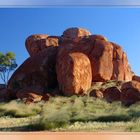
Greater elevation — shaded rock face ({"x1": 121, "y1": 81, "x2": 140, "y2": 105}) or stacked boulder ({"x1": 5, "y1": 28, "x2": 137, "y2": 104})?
stacked boulder ({"x1": 5, "y1": 28, "x2": 137, "y2": 104})

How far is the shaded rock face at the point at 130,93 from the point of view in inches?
208

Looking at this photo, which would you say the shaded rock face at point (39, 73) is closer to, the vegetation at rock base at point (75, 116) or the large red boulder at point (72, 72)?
the large red boulder at point (72, 72)

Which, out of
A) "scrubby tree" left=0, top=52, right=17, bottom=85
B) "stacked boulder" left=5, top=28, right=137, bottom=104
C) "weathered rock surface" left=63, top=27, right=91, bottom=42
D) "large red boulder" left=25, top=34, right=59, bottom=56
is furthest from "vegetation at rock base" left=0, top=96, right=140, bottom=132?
"weathered rock surface" left=63, top=27, right=91, bottom=42

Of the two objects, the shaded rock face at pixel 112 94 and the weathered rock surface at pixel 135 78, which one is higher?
the weathered rock surface at pixel 135 78

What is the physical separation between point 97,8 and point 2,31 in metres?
1.28

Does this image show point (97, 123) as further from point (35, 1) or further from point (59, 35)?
point (35, 1)

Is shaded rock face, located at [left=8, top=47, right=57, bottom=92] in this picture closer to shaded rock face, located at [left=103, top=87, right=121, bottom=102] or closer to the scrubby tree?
the scrubby tree

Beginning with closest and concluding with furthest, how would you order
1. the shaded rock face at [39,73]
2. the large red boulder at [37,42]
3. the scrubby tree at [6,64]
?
the scrubby tree at [6,64]
the large red boulder at [37,42]
the shaded rock face at [39,73]

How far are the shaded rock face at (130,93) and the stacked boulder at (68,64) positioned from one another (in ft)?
0.31

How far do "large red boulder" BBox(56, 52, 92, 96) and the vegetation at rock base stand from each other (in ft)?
0.69

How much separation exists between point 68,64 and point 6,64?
0.85 metres

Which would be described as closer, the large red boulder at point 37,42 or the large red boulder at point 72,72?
the large red boulder at point 37,42

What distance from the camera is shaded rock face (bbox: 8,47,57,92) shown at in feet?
17.6

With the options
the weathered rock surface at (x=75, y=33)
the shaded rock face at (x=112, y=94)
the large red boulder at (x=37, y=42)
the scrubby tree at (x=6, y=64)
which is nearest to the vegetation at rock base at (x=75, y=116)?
the shaded rock face at (x=112, y=94)
